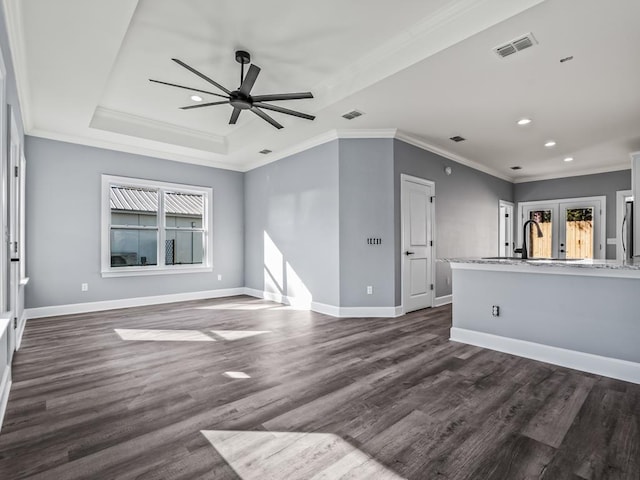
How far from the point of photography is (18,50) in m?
2.93

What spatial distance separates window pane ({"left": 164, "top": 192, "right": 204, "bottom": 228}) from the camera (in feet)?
20.4

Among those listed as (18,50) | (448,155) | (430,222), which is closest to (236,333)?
(18,50)

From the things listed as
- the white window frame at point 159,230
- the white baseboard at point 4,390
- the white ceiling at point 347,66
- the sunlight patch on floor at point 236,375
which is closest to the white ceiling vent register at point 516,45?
the white ceiling at point 347,66

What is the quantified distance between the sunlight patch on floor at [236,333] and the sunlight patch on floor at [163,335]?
0.16m

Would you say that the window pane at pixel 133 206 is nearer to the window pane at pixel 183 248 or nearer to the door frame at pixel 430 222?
the window pane at pixel 183 248

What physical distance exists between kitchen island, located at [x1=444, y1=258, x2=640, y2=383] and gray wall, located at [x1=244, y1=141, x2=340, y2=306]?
199 cm

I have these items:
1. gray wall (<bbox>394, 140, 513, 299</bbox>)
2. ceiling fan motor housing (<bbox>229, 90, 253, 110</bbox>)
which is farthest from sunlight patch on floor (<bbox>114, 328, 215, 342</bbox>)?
gray wall (<bbox>394, 140, 513, 299</bbox>)

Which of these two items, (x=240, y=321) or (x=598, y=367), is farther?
(x=240, y=321)

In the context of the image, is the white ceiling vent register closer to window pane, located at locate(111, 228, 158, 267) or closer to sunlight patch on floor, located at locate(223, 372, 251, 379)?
sunlight patch on floor, located at locate(223, 372, 251, 379)

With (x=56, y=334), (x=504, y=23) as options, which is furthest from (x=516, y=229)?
(x=56, y=334)

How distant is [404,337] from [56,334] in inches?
161

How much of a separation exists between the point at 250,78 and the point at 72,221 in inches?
155

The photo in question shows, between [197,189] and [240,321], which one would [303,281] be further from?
[197,189]

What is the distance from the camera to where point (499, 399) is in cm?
234
